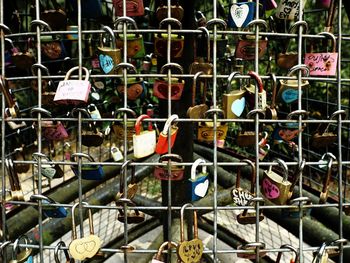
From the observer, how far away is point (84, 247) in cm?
57

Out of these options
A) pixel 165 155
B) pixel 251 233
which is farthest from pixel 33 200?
pixel 251 233

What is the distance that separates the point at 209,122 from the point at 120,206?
174mm

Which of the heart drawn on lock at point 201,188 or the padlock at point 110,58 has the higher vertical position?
the padlock at point 110,58

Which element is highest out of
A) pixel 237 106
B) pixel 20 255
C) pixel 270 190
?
pixel 237 106

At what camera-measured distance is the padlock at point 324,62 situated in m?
0.59

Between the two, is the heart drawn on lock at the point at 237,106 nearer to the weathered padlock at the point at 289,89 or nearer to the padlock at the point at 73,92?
the weathered padlock at the point at 289,89

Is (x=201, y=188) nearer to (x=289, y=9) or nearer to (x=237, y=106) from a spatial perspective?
(x=237, y=106)

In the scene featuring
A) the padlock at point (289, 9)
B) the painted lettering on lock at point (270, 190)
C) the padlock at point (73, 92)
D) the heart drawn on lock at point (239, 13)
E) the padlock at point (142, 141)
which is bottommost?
the painted lettering on lock at point (270, 190)

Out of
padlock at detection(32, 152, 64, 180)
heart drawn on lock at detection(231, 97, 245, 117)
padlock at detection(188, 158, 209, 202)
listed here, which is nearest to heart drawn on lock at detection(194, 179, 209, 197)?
padlock at detection(188, 158, 209, 202)

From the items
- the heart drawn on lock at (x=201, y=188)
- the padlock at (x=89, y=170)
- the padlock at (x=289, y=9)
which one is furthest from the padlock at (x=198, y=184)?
the padlock at (x=289, y=9)

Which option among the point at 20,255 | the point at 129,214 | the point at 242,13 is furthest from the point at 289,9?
the point at 20,255

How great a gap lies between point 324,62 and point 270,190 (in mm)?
202

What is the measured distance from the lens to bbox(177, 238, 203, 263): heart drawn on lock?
0.56 meters

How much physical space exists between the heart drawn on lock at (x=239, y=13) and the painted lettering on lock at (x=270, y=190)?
0.23 m
